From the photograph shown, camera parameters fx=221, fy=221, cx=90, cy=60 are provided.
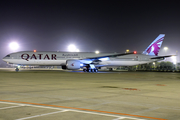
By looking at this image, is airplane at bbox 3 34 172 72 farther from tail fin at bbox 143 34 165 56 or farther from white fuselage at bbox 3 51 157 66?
tail fin at bbox 143 34 165 56

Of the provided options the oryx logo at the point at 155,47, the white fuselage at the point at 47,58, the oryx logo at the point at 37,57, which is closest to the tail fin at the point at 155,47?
the oryx logo at the point at 155,47

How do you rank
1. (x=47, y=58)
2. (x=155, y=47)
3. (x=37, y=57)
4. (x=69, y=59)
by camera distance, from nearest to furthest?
(x=37, y=57)
(x=47, y=58)
(x=69, y=59)
(x=155, y=47)

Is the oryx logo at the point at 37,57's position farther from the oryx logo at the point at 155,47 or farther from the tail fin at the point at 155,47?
the oryx logo at the point at 155,47

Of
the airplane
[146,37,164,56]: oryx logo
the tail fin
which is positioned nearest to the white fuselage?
the airplane

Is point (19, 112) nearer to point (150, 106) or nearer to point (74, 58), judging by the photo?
point (150, 106)

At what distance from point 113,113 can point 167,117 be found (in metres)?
1.68

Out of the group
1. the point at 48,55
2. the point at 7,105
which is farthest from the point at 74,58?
the point at 7,105

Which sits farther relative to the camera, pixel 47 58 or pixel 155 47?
pixel 155 47

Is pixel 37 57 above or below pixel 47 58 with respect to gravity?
above

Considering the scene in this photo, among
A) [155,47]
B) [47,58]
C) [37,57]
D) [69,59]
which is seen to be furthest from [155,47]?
[37,57]

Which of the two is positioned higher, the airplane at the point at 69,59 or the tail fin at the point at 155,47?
the tail fin at the point at 155,47


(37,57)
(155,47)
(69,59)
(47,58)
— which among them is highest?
(155,47)

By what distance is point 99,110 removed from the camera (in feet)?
25.2

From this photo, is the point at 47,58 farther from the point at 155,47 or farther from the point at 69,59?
the point at 155,47
